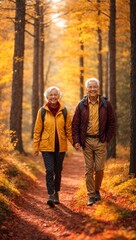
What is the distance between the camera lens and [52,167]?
7742mm

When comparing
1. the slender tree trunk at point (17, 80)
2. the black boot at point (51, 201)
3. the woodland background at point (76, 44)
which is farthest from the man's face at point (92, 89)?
the slender tree trunk at point (17, 80)

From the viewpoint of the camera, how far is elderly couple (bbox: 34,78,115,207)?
7.50 m

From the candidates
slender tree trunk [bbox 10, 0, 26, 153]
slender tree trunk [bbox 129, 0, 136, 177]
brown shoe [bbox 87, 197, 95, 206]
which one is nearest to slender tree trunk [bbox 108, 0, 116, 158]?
slender tree trunk [bbox 10, 0, 26, 153]

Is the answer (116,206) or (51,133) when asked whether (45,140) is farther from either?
(116,206)

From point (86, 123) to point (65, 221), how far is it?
2043 mm

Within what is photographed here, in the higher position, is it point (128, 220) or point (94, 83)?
point (94, 83)

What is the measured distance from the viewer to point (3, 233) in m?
5.77

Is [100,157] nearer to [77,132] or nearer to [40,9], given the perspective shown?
[77,132]

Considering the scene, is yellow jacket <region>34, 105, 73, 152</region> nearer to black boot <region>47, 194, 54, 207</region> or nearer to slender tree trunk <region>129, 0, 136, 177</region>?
black boot <region>47, 194, 54, 207</region>

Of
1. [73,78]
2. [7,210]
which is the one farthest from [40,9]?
[7,210]

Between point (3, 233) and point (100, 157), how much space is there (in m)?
2.68

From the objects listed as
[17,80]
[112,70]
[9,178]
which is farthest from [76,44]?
[9,178]

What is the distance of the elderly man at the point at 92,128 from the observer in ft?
24.5

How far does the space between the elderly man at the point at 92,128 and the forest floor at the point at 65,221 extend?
1.88 feet
